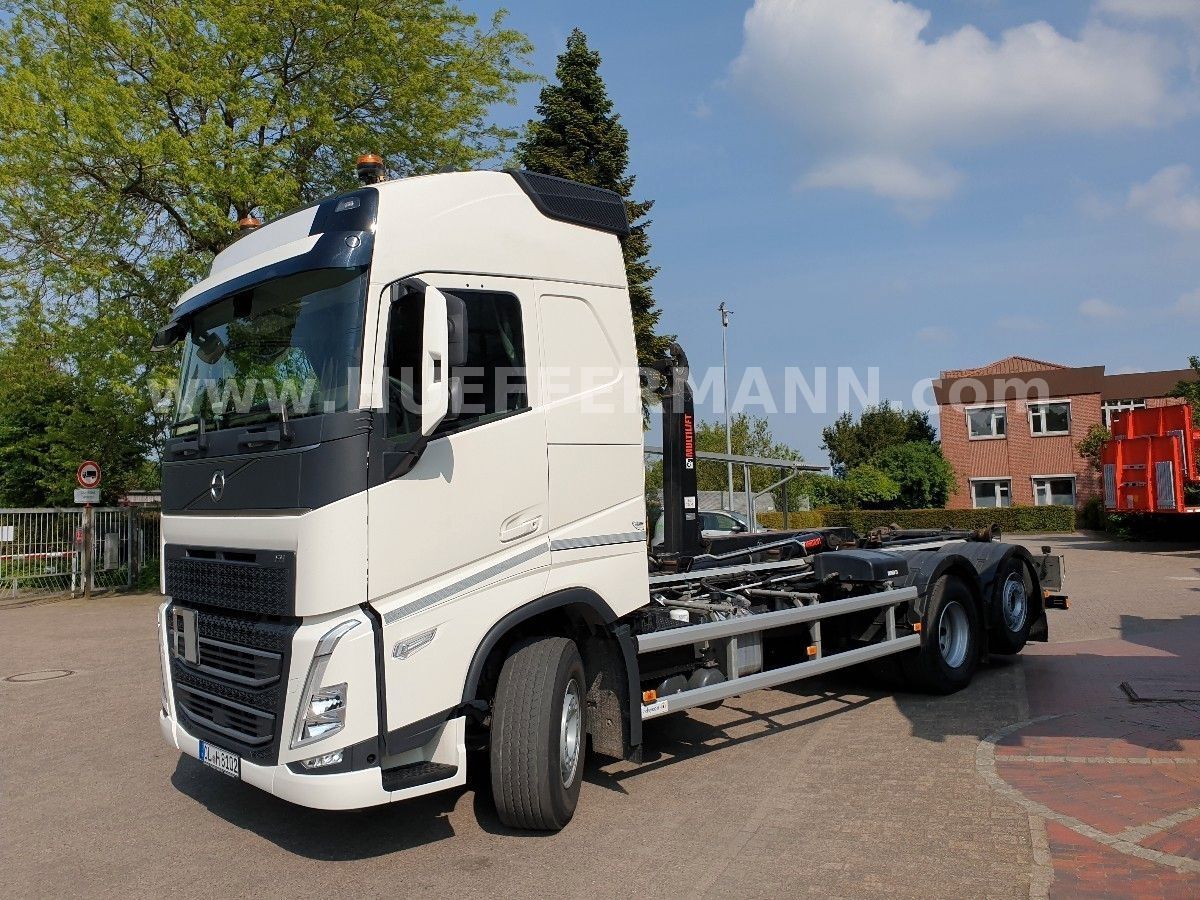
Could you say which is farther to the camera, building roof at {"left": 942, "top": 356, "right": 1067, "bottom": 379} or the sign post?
building roof at {"left": 942, "top": 356, "right": 1067, "bottom": 379}

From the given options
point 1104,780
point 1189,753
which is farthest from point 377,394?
point 1189,753

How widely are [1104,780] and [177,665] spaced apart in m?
5.41

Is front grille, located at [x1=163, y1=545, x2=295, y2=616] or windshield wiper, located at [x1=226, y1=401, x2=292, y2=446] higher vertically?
windshield wiper, located at [x1=226, y1=401, x2=292, y2=446]

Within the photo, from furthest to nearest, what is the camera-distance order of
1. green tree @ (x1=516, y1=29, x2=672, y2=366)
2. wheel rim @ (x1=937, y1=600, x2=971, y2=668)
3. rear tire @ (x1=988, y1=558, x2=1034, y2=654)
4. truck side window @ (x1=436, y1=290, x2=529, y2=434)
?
1. green tree @ (x1=516, y1=29, x2=672, y2=366)
2. rear tire @ (x1=988, y1=558, x2=1034, y2=654)
3. wheel rim @ (x1=937, y1=600, x2=971, y2=668)
4. truck side window @ (x1=436, y1=290, x2=529, y2=434)

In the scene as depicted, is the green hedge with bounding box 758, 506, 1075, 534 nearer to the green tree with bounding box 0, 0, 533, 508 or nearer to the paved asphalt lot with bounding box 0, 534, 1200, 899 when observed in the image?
the green tree with bounding box 0, 0, 533, 508

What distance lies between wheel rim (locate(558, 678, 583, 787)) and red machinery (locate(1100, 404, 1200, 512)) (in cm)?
1830

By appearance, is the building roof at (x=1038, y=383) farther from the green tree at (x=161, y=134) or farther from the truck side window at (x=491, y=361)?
the truck side window at (x=491, y=361)

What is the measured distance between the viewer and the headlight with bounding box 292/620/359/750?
4016mm

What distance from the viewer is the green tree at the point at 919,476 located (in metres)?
41.4

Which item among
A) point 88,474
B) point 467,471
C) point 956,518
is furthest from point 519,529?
point 956,518

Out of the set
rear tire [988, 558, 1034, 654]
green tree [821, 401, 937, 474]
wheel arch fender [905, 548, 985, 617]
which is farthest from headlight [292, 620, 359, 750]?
green tree [821, 401, 937, 474]

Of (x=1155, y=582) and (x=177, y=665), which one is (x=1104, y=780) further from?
(x=1155, y=582)

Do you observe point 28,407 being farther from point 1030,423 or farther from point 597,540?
point 1030,423

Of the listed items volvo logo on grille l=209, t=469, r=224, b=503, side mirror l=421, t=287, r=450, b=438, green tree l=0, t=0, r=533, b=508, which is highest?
green tree l=0, t=0, r=533, b=508
